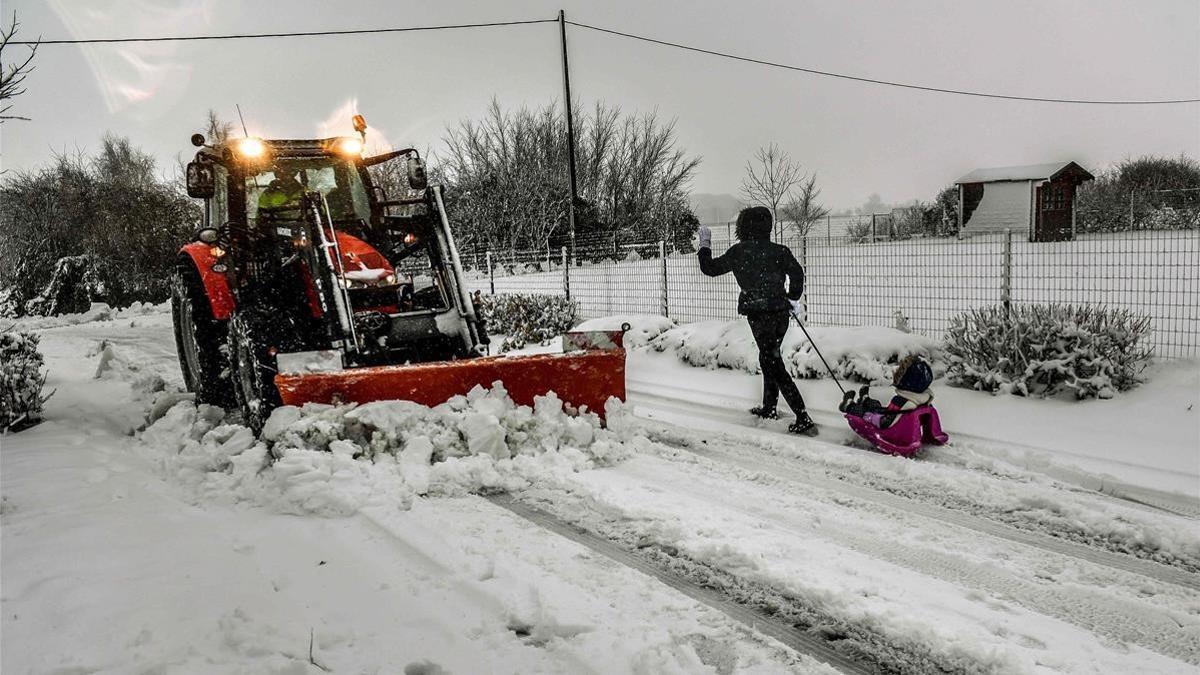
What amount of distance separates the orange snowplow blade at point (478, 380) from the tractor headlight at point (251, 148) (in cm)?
216

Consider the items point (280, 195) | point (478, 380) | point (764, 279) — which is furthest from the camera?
point (280, 195)

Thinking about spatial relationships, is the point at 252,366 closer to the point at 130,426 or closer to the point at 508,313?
the point at 130,426

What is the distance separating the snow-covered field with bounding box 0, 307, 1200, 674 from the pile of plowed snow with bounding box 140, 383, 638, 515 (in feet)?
0.05

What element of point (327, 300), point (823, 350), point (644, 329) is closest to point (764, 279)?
point (823, 350)

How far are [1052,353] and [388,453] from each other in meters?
5.09

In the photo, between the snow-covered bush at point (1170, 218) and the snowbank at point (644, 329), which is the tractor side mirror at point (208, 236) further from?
the snow-covered bush at point (1170, 218)

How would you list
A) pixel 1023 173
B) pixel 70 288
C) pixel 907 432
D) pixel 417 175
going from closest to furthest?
pixel 907 432 → pixel 417 175 → pixel 70 288 → pixel 1023 173

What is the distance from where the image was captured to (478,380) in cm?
455

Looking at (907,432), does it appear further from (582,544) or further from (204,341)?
(204,341)

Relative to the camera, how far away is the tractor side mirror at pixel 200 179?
561 cm

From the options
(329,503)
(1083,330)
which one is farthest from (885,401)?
(329,503)

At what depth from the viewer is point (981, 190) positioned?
2730cm

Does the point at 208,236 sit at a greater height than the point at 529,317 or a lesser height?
greater

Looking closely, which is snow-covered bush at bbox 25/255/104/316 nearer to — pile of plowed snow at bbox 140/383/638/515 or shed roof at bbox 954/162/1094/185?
pile of plowed snow at bbox 140/383/638/515
